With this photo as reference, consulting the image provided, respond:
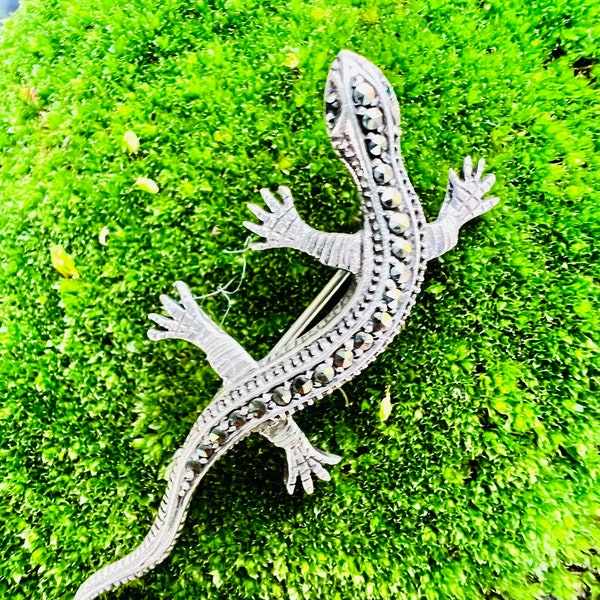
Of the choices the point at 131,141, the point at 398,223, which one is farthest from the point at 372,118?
the point at 131,141

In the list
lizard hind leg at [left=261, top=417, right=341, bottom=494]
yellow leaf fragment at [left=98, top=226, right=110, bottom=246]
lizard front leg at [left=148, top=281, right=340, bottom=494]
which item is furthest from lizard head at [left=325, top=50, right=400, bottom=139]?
lizard hind leg at [left=261, top=417, right=341, bottom=494]

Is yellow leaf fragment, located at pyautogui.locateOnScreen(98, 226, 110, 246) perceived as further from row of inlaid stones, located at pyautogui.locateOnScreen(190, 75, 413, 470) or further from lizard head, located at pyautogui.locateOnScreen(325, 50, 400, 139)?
lizard head, located at pyautogui.locateOnScreen(325, 50, 400, 139)

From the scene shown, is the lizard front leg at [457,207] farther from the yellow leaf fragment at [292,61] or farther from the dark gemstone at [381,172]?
the yellow leaf fragment at [292,61]

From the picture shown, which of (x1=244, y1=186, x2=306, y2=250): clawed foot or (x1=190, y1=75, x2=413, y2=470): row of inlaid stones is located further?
(x1=244, y1=186, x2=306, y2=250): clawed foot

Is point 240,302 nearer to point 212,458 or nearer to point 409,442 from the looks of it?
point 212,458

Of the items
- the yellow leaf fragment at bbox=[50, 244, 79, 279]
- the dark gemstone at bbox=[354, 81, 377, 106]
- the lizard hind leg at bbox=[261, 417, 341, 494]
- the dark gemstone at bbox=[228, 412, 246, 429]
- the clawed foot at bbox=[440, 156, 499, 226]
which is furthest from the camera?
the yellow leaf fragment at bbox=[50, 244, 79, 279]

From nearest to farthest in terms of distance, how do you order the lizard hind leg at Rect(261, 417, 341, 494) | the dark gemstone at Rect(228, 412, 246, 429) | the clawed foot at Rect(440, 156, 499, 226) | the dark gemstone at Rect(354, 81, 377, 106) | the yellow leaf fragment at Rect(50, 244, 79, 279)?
the dark gemstone at Rect(354, 81, 377, 106) < the dark gemstone at Rect(228, 412, 246, 429) < the lizard hind leg at Rect(261, 417, 341, 494) < the clawed foot at Rect(440, 156, 499, 226) < the yellow leaf fragment at Rect(50, 244, 79, 279)
